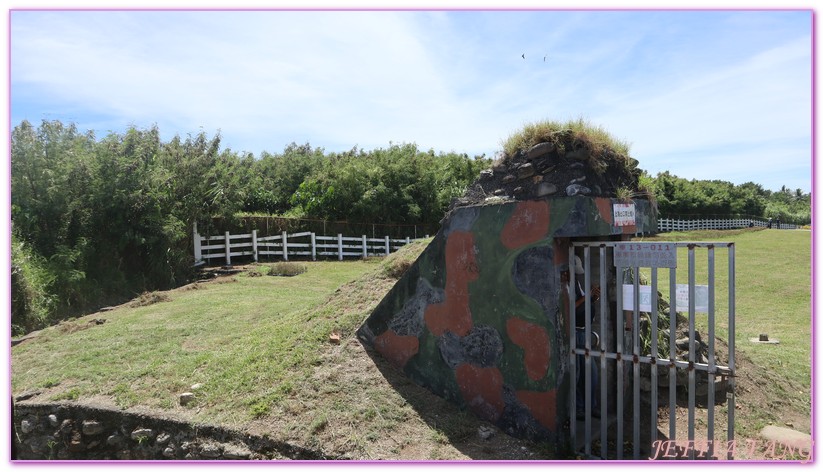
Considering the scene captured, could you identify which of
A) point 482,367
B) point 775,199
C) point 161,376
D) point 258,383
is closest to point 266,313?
point 161,376

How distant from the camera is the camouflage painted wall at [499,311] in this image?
4789 mm

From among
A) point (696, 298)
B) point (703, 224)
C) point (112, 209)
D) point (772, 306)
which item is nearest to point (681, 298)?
point (696, 298)

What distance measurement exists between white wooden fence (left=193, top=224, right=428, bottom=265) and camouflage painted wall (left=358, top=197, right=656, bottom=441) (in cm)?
1446

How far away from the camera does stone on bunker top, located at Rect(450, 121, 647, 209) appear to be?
5.07 m

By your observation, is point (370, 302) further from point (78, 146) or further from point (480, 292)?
point (78, 146)

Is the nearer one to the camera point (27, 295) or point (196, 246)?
point (27, 295)

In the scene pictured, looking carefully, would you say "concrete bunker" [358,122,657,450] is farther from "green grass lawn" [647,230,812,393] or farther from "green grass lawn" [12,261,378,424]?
"green grass lawn" [647,230,812,393]

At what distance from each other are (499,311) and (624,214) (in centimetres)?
158

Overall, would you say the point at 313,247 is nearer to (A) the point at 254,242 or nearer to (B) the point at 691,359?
(A) the point at 254,242

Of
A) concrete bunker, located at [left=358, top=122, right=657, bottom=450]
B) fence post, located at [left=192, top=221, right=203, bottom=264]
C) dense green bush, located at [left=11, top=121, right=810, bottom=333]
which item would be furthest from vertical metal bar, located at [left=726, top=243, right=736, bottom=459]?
fence post, located at [left=192, top=221, right=203, bottom=264]

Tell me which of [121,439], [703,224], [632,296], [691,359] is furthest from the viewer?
[703,224]

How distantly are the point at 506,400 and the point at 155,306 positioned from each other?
9.69 meters

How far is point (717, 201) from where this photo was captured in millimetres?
52875

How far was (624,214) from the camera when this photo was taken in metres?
5.18
